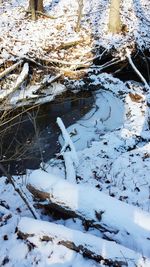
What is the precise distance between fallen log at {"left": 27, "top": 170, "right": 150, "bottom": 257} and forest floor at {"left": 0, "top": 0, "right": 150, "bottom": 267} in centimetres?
2

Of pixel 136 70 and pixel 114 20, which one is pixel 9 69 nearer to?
pixel 136 70

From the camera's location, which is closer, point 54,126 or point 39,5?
point 54,126

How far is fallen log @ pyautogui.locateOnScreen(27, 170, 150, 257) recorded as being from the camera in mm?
3928

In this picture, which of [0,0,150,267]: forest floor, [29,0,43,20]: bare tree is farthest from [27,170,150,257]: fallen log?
[29,0,43,20]: bare tree

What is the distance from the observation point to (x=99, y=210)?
4.27 metres

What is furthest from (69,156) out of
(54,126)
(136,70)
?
(136,70)

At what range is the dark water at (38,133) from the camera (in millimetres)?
7703

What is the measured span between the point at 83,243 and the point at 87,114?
5.93 meters

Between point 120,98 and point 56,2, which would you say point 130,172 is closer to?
point 120,98

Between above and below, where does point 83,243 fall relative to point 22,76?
below

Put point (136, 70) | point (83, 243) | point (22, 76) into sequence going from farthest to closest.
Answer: point (136, 70) → point (22, 76) → point (83, 243)

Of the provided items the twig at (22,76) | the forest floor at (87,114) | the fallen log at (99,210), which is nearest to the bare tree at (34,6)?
the forest floor at (87,114)

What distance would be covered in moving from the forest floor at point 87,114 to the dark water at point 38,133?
36 cm

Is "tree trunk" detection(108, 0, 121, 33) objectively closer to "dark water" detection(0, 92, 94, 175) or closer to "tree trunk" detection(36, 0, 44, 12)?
"tree trunk" detection(36, 0, 44, 12)
